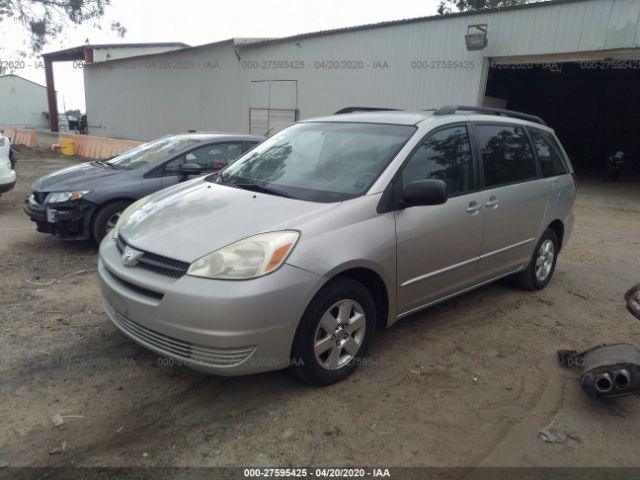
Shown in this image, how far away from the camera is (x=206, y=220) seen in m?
3.13

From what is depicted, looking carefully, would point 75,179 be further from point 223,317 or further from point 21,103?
point 21,103

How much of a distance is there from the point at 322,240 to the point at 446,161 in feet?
4.83

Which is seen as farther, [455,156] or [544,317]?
[544,317]

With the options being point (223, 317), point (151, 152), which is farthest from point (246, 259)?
point (151, 152)

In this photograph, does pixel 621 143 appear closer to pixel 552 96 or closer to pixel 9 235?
pixel 552 96


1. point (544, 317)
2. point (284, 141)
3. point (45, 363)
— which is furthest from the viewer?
point (544, 317)

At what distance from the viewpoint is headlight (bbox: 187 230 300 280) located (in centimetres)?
272

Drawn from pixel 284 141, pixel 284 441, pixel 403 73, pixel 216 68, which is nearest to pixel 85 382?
pixel 284 441

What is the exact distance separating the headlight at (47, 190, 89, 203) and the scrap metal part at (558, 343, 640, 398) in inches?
210

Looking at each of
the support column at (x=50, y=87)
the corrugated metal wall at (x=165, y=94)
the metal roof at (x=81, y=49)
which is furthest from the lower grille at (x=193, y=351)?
the support column at (x=50, y=87)

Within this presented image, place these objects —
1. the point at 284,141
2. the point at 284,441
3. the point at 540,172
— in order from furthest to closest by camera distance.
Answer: the point at 540,172
the point at 284,141
the point at 284,441

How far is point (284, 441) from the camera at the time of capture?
8.75ft

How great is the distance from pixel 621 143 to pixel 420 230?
21.7 metres

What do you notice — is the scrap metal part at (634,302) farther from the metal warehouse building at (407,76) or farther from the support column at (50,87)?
the support column at (50,87)
